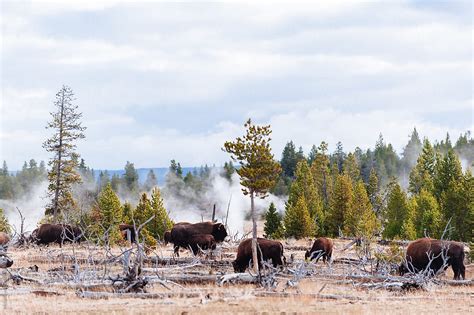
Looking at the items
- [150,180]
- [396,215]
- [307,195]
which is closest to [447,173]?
[396,215]

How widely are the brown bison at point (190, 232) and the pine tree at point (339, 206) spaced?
25801 mm

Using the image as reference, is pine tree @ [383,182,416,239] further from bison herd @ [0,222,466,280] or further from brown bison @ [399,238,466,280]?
brown bison @ [399,238,466,280]

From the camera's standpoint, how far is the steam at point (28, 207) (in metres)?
109

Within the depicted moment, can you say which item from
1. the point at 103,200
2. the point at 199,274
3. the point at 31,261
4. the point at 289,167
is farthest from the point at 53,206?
the point at 289,167

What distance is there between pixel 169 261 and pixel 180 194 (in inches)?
4127

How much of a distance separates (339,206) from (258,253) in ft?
111

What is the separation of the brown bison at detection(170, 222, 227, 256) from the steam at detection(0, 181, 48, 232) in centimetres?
7615

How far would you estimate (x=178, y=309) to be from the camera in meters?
15.3

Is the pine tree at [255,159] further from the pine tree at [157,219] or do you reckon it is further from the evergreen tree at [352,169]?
the evergreen tree at [352,169]

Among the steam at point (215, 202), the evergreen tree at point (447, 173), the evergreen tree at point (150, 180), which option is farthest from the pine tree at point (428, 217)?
the evergreen tree at point (150, 180)

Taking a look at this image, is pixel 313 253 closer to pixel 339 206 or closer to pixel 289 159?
pixel 339 206

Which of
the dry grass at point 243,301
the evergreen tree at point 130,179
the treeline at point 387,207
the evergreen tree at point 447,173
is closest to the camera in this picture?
the dry grass at point 243,301

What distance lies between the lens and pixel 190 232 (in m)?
33.8

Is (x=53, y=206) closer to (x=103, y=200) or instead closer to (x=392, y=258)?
(x=103, y=200)
